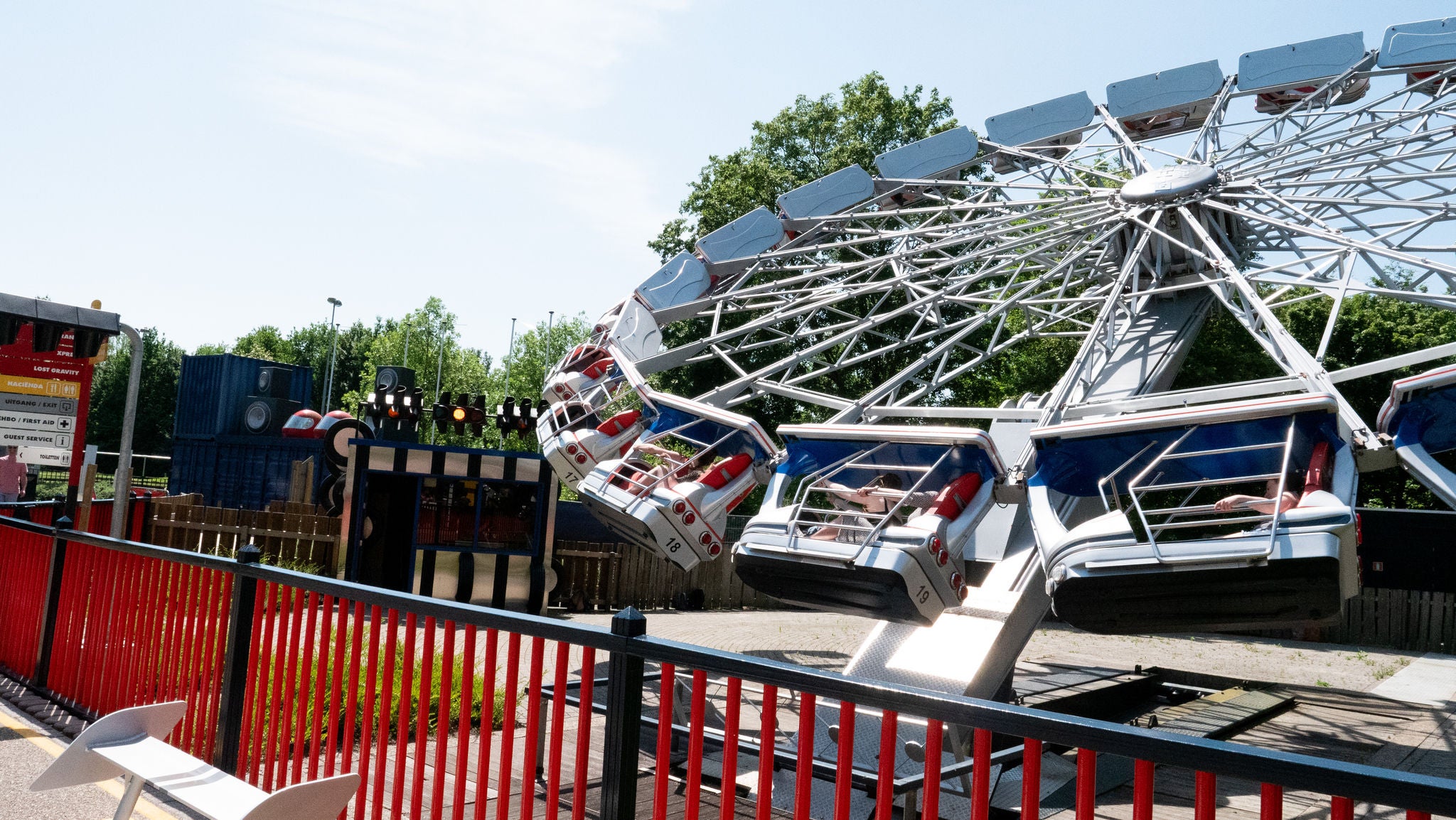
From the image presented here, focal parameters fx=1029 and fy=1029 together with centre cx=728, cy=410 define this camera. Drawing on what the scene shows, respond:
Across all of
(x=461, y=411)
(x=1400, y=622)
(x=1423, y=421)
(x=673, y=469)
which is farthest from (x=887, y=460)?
(x=1400, y=622)

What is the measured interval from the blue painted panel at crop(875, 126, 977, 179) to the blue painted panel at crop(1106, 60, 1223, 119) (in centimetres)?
232

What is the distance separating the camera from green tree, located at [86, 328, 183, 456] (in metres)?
76.3

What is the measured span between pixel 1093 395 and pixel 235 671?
972cm

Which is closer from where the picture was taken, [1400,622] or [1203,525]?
[1203,525]

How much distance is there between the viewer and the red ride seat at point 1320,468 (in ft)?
23.5

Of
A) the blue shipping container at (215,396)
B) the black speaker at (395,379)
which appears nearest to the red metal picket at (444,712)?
the black speaker at (395,379)

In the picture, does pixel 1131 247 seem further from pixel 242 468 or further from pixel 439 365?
pixel 439 365

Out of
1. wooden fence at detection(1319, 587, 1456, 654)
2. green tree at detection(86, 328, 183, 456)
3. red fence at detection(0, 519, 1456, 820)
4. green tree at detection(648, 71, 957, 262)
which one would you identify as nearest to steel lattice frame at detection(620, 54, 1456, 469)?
red fence at detection(0, 519, 1456, 820)

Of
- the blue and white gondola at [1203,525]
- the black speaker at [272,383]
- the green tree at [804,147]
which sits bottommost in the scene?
the blue and white gondola at [1203,525]

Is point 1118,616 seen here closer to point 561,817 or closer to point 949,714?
point 561,817

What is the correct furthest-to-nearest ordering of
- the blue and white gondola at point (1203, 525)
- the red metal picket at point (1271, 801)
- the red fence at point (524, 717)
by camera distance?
the blue and white gondola at point (1203, 525) < the red fence at point (524, 717) < the red metal picket at point (1271, 801)

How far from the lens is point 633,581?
21656 mm

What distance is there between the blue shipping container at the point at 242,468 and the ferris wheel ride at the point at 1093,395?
17.2 metres

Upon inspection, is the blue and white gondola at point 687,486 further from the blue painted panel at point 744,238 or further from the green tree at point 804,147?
the green tree at point 804,147
